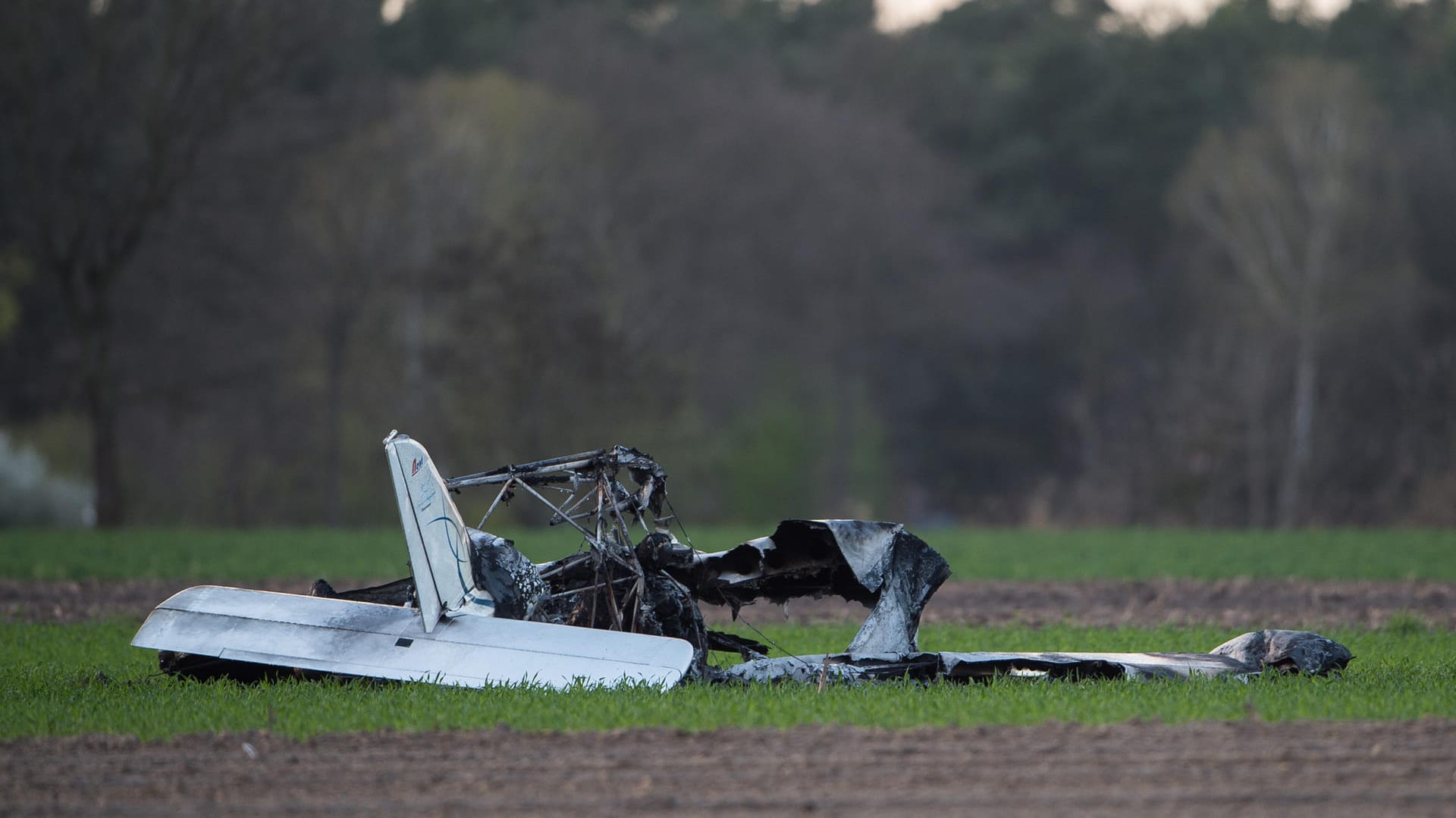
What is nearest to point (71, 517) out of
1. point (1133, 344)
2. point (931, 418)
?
point (931, 418)

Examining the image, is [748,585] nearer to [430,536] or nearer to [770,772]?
[430,536]

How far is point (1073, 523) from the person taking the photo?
37.1 metres

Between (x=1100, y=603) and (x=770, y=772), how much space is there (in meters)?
10.2

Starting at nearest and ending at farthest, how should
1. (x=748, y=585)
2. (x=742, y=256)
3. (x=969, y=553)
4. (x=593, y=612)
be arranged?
(x=593, y=612) → (x=748, y=585) → (x=969, y=553) → (x=742, y=256)

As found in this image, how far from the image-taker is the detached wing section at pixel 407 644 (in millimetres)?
9125

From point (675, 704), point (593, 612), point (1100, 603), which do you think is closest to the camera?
point (675, 704)

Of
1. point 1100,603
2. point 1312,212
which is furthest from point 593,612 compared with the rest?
point 1312,212

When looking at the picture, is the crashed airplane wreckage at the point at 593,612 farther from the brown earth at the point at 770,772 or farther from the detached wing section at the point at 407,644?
the brown earth at the point at 770,772

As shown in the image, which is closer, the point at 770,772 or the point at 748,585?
the point at 770,772

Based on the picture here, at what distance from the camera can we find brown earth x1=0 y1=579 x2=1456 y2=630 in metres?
14.9

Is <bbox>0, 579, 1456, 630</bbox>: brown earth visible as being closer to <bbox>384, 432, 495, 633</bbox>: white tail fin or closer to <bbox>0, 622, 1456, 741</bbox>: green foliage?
<bbox>0, 622, 1456, 741</bbox>: green foliage

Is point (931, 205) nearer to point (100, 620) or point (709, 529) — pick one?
point (709, 529)

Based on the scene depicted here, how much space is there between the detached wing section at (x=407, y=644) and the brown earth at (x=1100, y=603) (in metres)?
5.50

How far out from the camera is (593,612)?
32.6 feet
